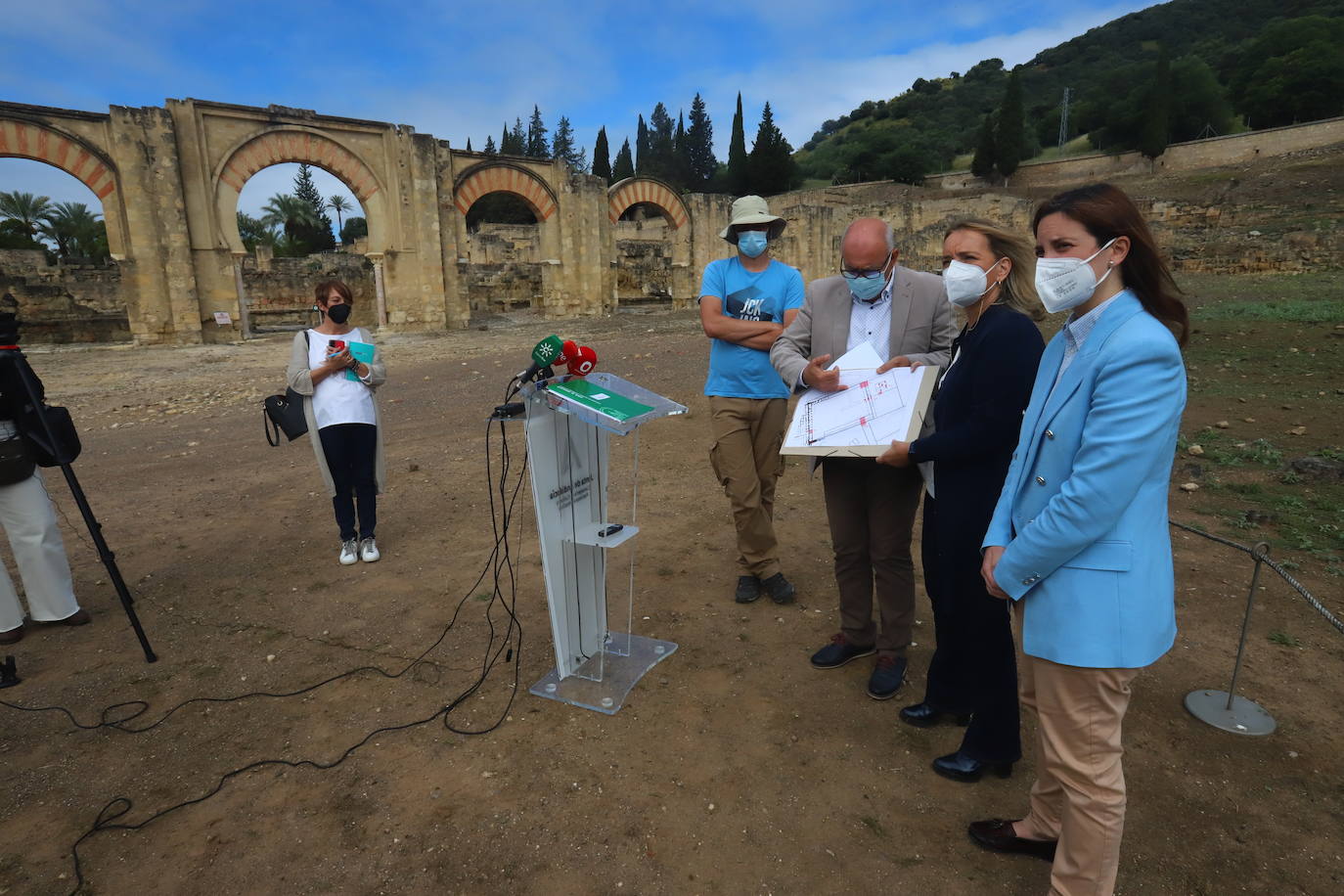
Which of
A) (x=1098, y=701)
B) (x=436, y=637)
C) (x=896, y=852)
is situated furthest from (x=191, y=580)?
(x=1098, y=701)

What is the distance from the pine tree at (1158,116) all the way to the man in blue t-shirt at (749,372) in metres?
50.1

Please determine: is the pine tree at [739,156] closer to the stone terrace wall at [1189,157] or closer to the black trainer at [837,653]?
the stone terrace wall at [1189,157]

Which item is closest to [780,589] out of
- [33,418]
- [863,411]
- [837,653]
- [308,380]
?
[837,653]

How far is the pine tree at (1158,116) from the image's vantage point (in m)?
41.6

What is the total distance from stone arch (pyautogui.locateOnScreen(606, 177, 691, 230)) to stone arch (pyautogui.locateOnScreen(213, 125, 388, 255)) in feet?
26.6

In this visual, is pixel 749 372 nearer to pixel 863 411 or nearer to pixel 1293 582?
pixel 863 411

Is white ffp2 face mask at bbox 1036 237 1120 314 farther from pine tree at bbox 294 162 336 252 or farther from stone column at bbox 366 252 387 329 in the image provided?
Result: pine tree at bbox 294 162 336 252

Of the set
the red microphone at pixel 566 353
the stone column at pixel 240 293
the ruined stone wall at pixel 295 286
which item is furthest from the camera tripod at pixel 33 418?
the ruined stone wall at pixel 295 286

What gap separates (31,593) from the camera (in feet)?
12.3

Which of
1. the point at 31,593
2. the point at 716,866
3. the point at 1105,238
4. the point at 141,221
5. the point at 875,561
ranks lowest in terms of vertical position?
the point at 716,866

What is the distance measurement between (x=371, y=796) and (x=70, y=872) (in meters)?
0.87

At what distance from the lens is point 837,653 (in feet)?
10.6

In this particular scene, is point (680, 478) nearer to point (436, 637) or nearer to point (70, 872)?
point (436, 637)

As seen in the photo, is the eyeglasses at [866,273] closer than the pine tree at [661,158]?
Yes
